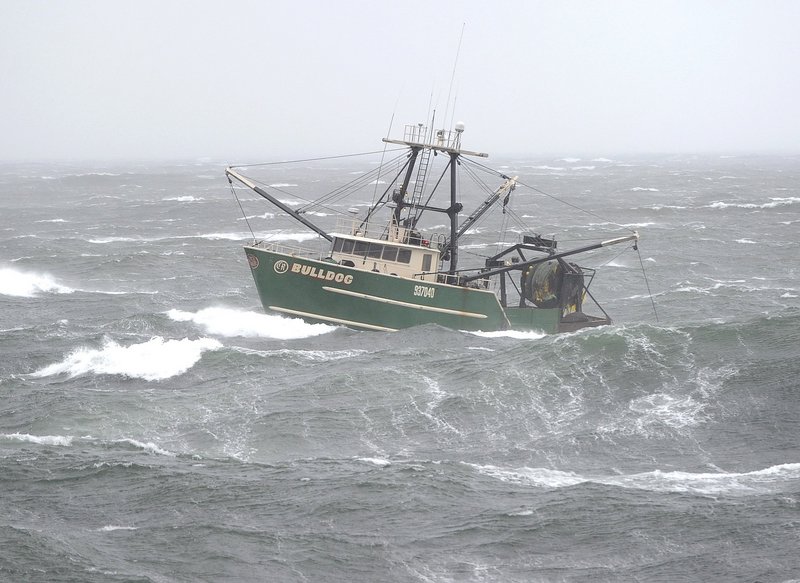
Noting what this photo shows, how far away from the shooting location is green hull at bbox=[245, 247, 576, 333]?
112ft

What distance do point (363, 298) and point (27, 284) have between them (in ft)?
64.9

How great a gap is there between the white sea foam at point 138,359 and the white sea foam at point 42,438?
5558 millimetres

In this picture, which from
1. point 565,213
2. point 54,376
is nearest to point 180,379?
point 54,376

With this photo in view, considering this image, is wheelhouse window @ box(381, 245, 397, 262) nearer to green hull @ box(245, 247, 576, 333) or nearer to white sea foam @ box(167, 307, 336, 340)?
green hull @ box(245, 247, 576, 333)

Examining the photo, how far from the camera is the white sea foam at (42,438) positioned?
2234 cm

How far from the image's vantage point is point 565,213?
79750 millimetres

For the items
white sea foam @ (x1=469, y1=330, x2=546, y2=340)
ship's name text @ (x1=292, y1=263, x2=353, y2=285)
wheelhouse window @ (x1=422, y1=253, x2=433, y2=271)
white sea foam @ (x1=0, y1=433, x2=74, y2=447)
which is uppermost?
wheelhouse window @ (x1=422, y1=253, x2=433, y2=271)

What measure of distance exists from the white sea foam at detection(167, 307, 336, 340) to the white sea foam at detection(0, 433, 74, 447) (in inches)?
477

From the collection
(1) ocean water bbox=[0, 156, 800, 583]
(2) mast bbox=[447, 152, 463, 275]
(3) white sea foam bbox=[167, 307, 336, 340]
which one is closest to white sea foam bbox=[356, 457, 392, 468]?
(1) ocean water bbox=[0, 156, 800, 583]


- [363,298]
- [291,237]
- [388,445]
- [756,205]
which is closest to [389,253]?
[363,298]

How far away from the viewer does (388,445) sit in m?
22.2

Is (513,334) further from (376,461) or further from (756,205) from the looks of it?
(756,205)

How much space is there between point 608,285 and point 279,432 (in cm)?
2803

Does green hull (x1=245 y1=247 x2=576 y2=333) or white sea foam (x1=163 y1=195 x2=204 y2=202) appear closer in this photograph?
green hull (x1=245 y1=247 x2=576 y2=333)
